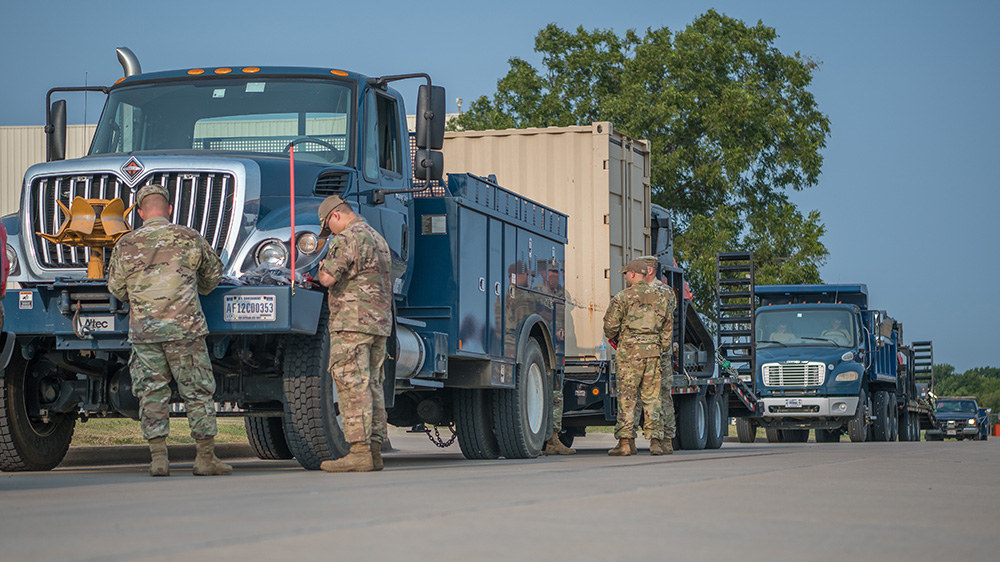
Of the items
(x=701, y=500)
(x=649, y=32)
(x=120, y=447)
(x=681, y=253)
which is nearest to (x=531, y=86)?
(x=649, y=32)

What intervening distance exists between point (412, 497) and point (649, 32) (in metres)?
33.2

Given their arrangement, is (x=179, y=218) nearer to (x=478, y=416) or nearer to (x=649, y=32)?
(x=478, y=416)

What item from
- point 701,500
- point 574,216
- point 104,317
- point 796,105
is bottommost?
point 701,500

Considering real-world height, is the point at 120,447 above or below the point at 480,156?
below

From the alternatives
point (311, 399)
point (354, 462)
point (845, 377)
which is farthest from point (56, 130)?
point (845, 377)

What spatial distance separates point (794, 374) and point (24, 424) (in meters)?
17.9

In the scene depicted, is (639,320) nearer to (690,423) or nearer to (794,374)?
(690,423)

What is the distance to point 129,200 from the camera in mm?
9852

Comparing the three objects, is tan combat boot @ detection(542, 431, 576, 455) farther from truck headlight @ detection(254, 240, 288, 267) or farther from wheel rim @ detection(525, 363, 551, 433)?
truck headlight @ detection(254, 240, 288, 267)

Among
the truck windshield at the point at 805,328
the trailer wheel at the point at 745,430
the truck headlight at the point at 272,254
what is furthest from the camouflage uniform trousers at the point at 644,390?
the trailer wheel at the point at 745,430

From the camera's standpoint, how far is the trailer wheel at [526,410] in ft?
42.5

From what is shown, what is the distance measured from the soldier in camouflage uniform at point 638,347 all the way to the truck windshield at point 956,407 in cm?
2892

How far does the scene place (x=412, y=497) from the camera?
6.96 meters

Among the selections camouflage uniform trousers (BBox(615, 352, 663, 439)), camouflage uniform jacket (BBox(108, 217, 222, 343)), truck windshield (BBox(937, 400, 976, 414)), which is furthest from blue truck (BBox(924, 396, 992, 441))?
camouflage uniform jacket (BBox(108, 217, 222, 343))
